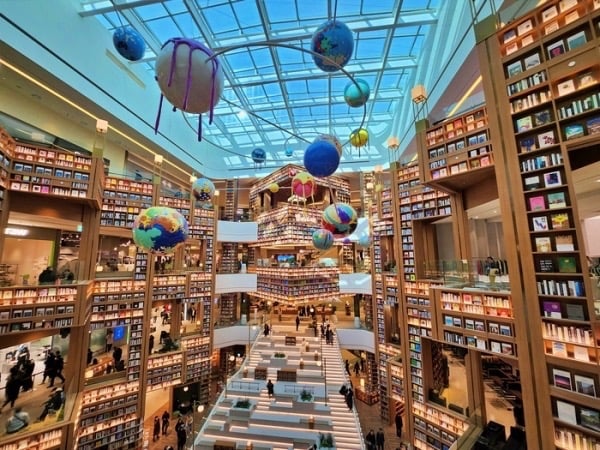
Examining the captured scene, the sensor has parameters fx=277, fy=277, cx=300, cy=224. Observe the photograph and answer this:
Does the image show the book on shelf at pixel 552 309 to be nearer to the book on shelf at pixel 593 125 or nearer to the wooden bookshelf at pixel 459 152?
the book on shelf at pixel 593 125

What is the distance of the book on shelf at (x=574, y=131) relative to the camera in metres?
3.54

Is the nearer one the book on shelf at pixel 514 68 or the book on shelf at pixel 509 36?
the book on shelf at pixel 514 68

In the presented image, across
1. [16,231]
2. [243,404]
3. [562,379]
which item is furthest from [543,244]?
[16,231]

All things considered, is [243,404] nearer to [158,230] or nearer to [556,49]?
[158,230]

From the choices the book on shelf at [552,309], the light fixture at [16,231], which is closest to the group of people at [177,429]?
the light fixture at [16,231]

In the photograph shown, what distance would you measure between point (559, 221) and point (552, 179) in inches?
22.7

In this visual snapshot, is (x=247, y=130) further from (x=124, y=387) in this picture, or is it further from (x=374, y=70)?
(x=124, y=387)

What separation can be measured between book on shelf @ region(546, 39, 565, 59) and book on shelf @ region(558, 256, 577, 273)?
9.02 feet

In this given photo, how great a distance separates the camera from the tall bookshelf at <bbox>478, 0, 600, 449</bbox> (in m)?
3.41

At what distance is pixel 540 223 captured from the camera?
3787 mm

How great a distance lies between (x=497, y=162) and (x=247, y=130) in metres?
13.9

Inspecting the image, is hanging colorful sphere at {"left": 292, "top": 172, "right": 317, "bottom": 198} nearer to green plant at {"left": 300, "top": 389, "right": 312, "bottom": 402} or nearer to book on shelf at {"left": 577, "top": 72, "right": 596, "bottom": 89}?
book on shelf at {"left": 577, "top": 72, "right": 596, "bottom": 89}

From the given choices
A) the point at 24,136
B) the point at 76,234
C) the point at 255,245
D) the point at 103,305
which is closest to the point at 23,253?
the point at 76,234

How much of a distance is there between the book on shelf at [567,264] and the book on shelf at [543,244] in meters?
0.18
